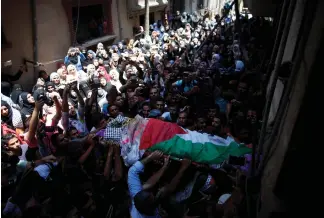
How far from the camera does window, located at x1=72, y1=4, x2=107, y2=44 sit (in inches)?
386

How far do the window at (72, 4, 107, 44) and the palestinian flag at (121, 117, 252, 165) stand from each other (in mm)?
6989

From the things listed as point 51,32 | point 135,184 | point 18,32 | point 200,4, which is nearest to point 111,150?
point 135,184

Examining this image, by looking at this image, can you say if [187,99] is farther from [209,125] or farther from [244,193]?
[244,193]

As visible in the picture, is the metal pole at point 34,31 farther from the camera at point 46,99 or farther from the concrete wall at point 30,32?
the camera at point 46,99

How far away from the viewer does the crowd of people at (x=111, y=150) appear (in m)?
2.59

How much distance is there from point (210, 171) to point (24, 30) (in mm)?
5977

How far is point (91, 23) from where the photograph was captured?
1012 cm

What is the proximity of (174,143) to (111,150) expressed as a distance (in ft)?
2.41

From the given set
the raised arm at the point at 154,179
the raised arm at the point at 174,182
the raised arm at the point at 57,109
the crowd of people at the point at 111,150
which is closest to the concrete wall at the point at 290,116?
the crowd of people at the point at 111,150

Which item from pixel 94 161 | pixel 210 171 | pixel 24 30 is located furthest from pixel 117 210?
pixel 24 30

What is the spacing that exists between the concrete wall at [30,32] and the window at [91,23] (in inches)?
57.6

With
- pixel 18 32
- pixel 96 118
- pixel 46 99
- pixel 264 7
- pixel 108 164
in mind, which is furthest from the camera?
pixel 18 32

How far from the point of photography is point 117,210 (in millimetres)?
2703

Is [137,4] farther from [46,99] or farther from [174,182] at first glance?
[174,182]
